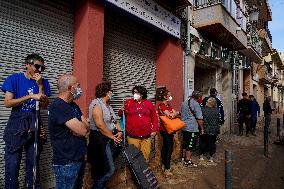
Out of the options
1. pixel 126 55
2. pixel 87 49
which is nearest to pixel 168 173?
pixel 126 55

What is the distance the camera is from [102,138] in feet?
15.7

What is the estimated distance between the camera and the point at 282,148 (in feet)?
36.4

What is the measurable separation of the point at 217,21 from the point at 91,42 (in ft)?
21.8

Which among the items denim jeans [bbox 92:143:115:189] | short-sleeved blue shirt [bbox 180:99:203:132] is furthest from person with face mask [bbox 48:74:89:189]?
short-sleeved blue shirt [bbox 180:99:203:132]

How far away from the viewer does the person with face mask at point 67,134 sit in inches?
127

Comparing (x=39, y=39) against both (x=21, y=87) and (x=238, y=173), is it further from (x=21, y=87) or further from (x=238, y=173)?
(x=238, y=173)

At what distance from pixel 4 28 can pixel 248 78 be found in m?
19.1

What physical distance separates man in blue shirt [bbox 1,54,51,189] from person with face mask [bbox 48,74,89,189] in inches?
18.7

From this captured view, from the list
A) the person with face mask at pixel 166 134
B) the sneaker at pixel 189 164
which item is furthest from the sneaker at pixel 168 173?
the sneaker at pixel 189 164

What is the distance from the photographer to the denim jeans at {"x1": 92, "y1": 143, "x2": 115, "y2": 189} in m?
4.57

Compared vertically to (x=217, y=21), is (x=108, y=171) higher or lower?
lower

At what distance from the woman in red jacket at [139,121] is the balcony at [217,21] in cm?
610

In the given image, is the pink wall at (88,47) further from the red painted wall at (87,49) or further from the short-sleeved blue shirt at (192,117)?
the short-sleeved blue shirt at (192,117)

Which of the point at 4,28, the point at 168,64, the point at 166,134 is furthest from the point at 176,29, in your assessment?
the point at 4,28
